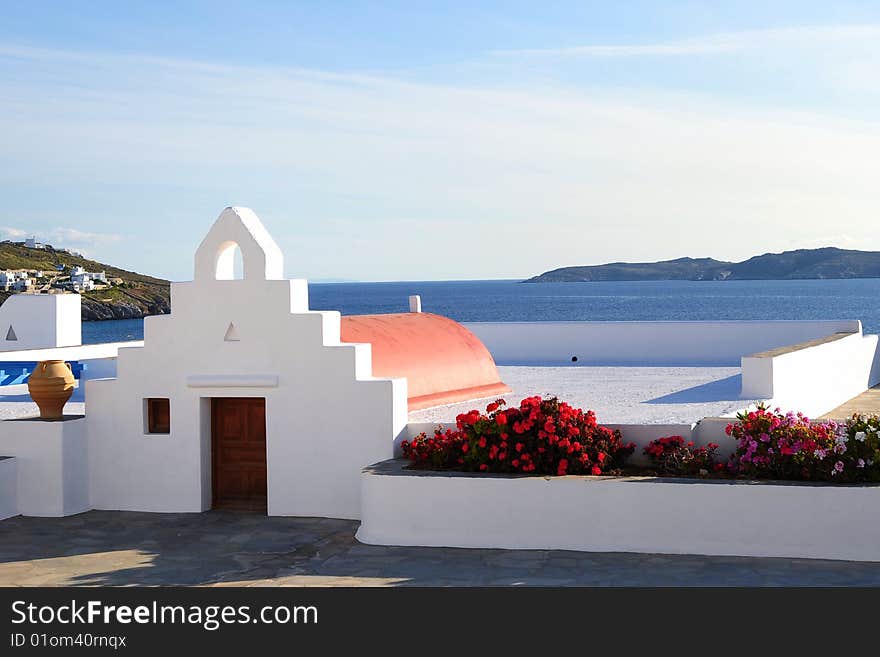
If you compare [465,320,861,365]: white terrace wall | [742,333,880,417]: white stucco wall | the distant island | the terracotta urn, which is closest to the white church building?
the terracotta urn

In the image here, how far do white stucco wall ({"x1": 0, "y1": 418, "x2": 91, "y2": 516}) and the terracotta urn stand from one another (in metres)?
0.22

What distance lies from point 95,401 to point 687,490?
7.31 metres

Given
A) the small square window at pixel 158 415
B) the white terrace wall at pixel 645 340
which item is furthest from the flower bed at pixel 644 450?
the white terrace wall at pixel 645 340

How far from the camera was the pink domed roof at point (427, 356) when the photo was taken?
53.2 feet

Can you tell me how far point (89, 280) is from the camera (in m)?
135

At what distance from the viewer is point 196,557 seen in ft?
37.8

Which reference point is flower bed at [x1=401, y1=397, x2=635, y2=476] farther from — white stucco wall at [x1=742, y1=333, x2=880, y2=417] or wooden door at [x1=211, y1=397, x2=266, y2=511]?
white stucco wall at [x1=742, y1=333, x2=880, y2=417]

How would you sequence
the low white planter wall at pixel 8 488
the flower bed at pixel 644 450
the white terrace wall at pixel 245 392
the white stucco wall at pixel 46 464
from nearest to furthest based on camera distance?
1. the flower bed at pixel 644 450
2. the white terrace wall at pixel 245 392
3. the low white planter wall at pixel 8 488
4. the white stucco wall at pixel 46 464

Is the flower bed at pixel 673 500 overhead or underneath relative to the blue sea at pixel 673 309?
underneath

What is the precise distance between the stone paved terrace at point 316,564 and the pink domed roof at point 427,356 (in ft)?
12.3

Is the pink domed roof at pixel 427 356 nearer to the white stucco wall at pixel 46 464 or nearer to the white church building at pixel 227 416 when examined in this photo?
the white church building at pixel 227 416
